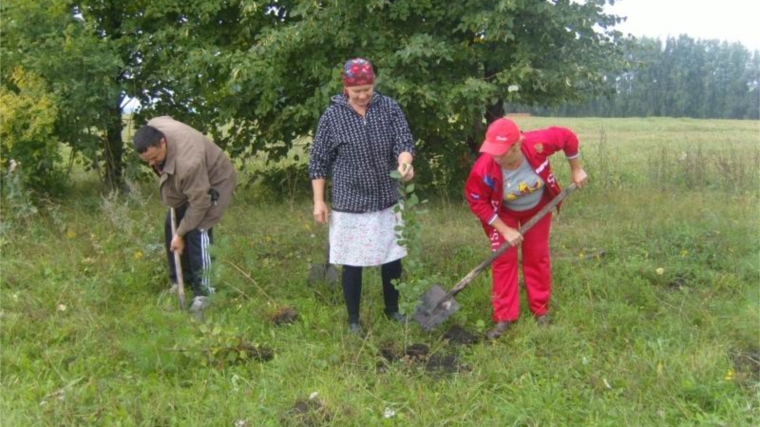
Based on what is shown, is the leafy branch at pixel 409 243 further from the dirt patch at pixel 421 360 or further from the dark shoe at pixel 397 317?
the dark shoe at pixel 397 317

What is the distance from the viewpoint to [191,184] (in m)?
4.35

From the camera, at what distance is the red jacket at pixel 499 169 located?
12.3 feet

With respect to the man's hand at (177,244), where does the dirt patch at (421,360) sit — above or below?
below

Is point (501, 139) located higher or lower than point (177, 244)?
higher

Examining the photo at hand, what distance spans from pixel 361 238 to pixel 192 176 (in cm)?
121

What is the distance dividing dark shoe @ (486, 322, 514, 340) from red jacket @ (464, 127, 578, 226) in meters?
0.61

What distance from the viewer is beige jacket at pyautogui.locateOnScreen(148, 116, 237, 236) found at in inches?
171

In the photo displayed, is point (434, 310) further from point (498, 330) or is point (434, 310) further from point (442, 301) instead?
point (498, 330)

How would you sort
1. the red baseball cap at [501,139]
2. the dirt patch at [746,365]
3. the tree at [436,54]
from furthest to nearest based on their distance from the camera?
the tree at [436,54] → the red baseball cap at [501,139] → the dirt patch at [746,365]

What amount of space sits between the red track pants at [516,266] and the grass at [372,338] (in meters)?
0.14

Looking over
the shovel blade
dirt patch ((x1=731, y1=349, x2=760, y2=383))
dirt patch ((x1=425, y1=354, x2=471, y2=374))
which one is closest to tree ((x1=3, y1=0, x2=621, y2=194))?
the shovel blade

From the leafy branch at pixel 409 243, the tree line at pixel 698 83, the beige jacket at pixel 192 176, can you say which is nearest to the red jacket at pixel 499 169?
the leafy branch at pixel 409 243

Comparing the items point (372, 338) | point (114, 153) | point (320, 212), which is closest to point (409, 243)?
point (320, 212)

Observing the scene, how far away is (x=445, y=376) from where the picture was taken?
3.52m
